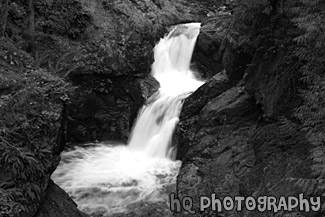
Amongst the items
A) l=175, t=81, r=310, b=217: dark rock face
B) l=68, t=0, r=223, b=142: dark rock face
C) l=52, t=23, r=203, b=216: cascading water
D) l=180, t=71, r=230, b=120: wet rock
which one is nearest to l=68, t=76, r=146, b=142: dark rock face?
l=68, t=0, r=223, b=142: dark rock face

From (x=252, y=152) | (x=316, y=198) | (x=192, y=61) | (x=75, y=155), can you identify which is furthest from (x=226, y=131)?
A: (x=192, y=61)

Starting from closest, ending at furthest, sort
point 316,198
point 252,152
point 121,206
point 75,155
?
point 316,198 < point 252,152 < point 121,206 < point 75,155

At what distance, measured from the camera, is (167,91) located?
1177 centimetres

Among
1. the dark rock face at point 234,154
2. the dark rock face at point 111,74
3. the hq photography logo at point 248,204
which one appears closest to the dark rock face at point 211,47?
the dark rock face at point 111,74

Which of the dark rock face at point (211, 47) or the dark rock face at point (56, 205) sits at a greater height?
the dark rock face at point (211, 47)

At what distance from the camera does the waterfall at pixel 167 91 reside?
984 centimetres

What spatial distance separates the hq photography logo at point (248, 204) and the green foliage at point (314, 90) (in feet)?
0.65

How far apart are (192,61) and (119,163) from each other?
6090 millimetres

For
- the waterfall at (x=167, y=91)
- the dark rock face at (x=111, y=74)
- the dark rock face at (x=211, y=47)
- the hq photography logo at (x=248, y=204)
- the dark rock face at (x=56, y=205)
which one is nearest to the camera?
the hq photography logo at (x=248, y=204)

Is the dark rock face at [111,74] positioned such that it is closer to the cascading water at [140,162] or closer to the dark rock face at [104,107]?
the dark rock face at [104,107]

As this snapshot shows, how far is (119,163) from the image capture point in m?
9.37

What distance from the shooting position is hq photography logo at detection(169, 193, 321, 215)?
434 centimetres

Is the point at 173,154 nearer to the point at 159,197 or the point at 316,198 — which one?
the point at 159,197

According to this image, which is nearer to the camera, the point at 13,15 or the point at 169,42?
the point at 13,15
